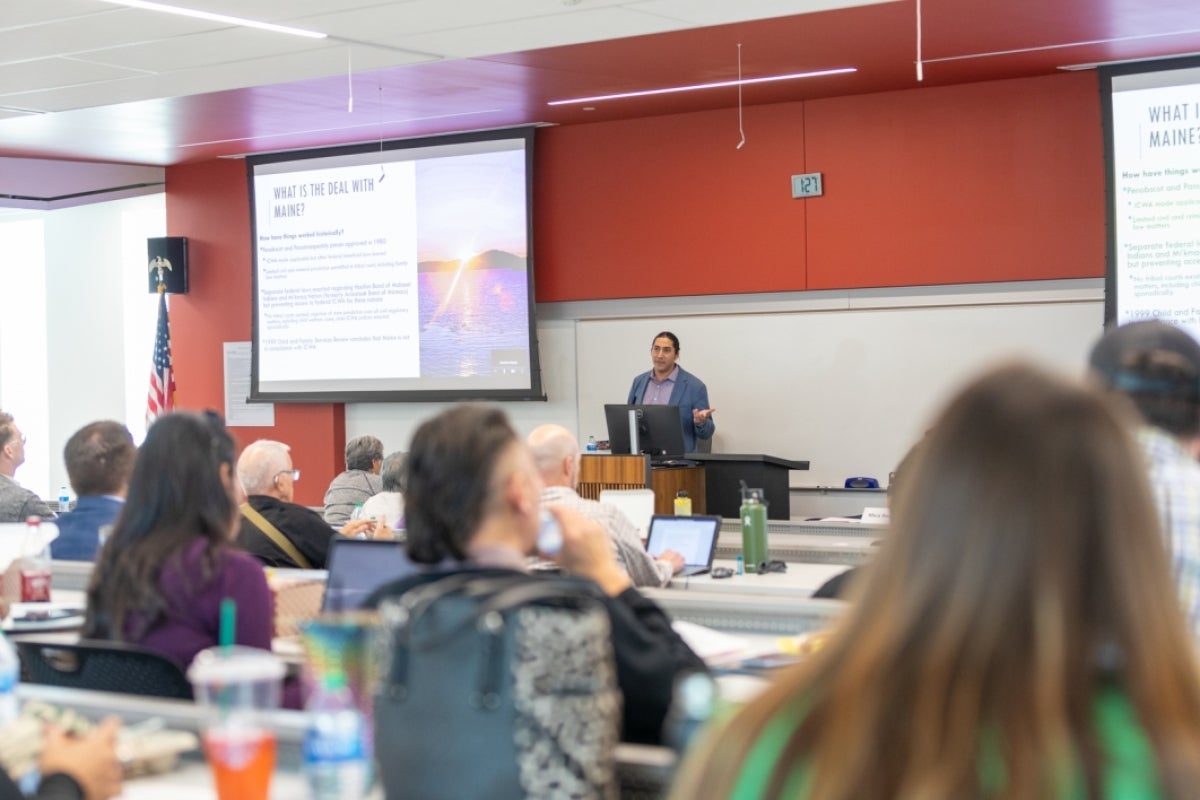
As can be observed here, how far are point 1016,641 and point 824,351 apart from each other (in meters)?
8.19

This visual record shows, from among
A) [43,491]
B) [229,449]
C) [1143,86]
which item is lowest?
[43,491]

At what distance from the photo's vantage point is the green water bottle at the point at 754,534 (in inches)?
190

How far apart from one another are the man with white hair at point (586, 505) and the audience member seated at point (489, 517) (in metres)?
1.97

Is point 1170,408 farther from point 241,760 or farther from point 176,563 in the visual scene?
point 176,563

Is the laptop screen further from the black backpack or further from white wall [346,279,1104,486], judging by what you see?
white wall [346,279,1104,486]

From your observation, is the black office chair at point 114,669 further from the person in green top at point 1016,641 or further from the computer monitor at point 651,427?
the computer monitor at point 651,427

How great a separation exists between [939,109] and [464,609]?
24.2 ft

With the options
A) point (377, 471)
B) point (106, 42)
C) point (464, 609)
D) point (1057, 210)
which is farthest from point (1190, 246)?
point (464, 609)

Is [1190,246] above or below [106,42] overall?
below

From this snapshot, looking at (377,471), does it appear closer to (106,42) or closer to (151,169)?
(106,42)

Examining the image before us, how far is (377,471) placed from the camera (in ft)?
25.1

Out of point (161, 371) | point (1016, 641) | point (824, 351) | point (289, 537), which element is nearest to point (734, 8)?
point (824, 351)

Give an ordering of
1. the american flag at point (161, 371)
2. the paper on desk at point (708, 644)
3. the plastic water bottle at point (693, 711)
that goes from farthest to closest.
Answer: the american flag at point (161, 371), the paper on desk at point (708, 644), the plastic water bottle at point (693, 711)

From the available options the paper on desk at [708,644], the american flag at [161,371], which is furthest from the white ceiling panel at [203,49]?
the paper on desk at [708,644]
